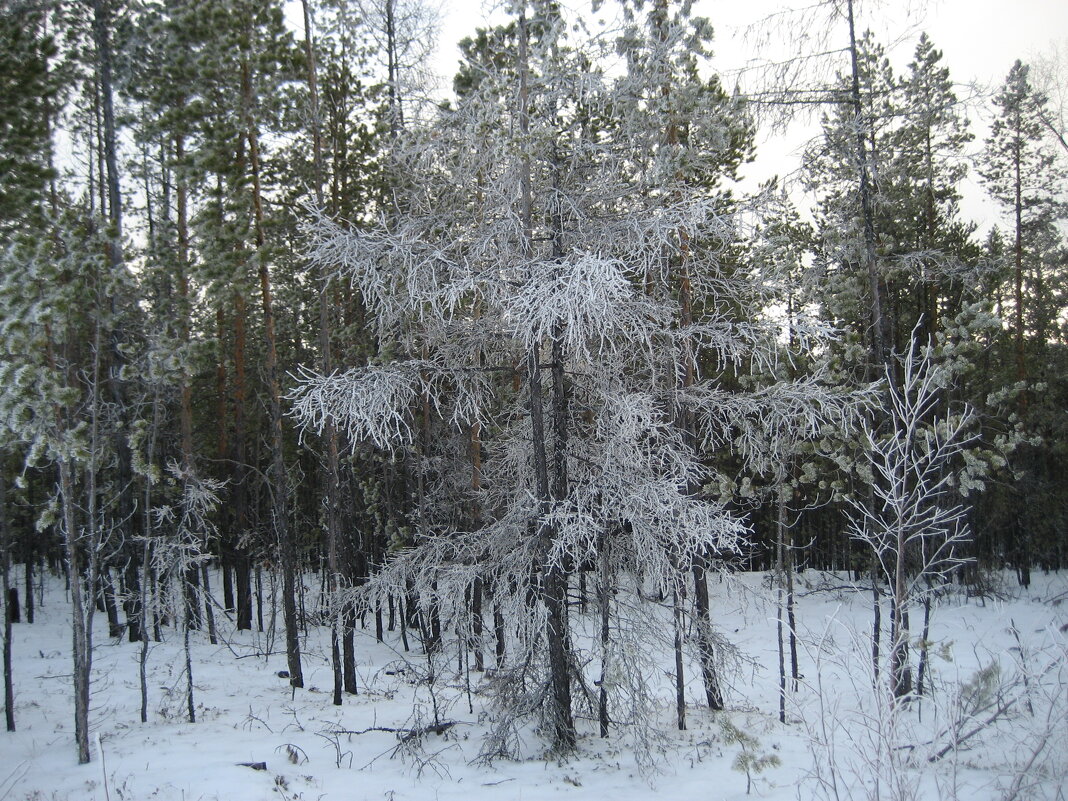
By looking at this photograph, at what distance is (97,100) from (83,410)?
703cm

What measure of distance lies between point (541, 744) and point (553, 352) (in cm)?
436

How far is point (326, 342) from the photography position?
1076 cm

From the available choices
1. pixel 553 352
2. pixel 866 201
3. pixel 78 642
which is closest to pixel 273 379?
pixel 78 642

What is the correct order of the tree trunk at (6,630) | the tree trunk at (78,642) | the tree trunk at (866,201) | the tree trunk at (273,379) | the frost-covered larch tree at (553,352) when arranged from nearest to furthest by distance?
1. the frost-covered larch tree at (553,352)
2. the tree trunk at (78,642)
3. the tree trunk at (866,201)
4. the tree trunk at (6,630)
5. the tree trunk at (273,379)

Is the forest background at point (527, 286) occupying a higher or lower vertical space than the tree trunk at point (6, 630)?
higher

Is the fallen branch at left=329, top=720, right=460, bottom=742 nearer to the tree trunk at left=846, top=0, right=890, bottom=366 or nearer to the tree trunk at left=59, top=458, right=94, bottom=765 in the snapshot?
the tree trunk at left=59, top=458, right=94, bottom=765

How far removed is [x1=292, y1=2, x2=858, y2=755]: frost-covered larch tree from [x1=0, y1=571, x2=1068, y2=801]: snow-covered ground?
72 centimetres

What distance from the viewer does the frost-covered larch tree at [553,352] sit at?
670cm

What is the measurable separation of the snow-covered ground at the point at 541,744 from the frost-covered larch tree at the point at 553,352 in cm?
72

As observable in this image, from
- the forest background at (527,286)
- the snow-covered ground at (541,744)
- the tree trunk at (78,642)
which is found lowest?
the snow-covered ground at (541,744)

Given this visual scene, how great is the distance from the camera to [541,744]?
7.79 meters

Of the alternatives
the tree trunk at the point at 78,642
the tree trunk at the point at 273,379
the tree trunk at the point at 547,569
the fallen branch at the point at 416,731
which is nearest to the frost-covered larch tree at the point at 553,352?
the tree trunk at the point at 547,569

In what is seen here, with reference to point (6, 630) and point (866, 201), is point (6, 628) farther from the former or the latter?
point (866, 201)

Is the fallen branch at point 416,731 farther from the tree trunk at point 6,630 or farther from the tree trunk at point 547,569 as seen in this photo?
the tree trunk at point 6,630
